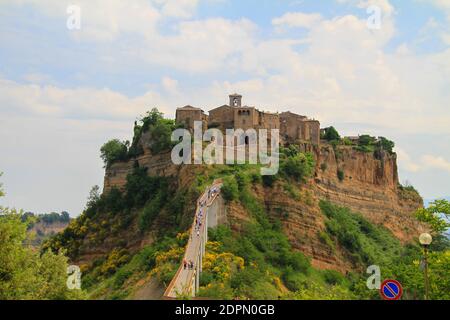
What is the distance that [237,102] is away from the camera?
216ft

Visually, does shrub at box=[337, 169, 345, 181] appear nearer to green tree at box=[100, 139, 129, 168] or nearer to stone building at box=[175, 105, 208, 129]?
stone building at box=[175, 105, 208, 129]

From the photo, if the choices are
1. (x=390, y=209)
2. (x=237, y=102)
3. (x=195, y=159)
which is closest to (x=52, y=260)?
(x=195, y=159)

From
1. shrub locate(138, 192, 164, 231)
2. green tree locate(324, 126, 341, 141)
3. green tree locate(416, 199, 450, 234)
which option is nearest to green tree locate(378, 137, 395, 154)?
green tree locate(324, 126, 341, 141)

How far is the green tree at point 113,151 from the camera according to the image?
66375mm

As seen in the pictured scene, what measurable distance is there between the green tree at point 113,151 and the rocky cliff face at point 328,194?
2.89 ft

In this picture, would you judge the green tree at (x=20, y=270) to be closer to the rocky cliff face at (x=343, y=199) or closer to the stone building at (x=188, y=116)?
the rocky cliff face at (x=343, y=199)

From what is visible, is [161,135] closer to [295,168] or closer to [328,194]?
[295,168]

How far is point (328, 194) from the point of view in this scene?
64812mm

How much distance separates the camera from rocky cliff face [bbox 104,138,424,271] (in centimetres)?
5038

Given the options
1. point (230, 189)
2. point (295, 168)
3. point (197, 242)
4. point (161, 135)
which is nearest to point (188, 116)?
point (161, 135)

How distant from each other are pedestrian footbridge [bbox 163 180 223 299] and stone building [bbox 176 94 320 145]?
1375 cm

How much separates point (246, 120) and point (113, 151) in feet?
52.9
